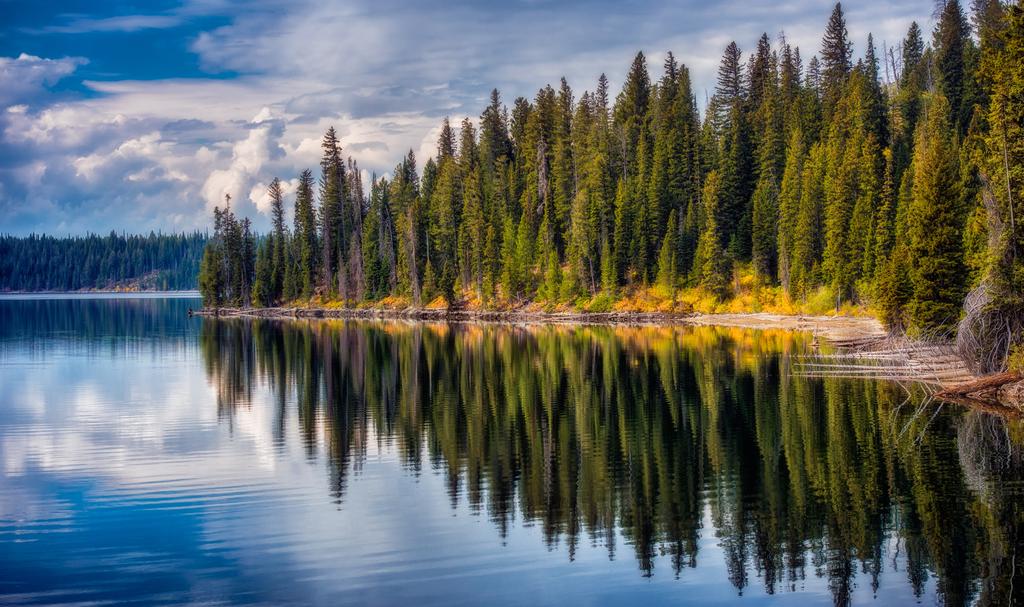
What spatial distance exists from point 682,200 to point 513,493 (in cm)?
9318

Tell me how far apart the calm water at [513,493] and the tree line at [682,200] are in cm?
1875

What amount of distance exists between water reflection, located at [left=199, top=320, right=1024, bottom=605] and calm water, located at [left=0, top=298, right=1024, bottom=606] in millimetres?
85

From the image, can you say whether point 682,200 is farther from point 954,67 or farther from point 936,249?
point 936,249

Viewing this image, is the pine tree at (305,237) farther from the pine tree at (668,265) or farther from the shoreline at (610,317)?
the pine tree at (668,265)

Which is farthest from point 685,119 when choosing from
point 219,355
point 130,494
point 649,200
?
point 130,494

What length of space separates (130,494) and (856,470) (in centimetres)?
1876

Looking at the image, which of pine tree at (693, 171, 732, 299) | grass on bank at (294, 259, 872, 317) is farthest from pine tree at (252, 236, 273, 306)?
pine tree at (693, 171, 732, 299)

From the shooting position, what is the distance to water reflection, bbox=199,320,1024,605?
1738cm

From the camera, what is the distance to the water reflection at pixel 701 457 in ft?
57.0

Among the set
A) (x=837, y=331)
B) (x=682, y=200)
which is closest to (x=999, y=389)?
(x=837, y=331)

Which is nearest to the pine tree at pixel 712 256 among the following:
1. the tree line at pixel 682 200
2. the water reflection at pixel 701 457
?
the tree line at pixel 682 200

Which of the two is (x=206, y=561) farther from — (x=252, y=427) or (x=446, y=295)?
(x=446, y=295)

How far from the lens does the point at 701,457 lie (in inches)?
1025

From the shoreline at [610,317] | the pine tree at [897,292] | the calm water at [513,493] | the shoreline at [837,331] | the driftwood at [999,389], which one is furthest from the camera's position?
the shoreline at [610,317]
